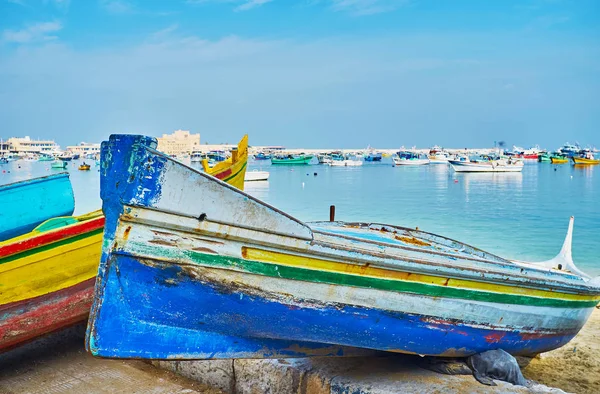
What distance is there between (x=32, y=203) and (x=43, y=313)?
83.2 inches

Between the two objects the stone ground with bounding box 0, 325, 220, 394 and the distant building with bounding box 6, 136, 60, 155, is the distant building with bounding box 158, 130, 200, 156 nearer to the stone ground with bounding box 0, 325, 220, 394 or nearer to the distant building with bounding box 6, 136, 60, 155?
the distant building with bounding box 6, 136, 60, 155

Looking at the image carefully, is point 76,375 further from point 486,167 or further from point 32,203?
point 486,167

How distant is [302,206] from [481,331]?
24.4 metres

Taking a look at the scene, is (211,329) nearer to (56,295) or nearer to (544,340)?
(56,295)

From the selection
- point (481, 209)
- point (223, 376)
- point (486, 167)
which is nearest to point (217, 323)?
point (223, 376)

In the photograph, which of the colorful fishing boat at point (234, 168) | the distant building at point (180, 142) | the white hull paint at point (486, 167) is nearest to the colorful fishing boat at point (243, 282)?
the colorful fishing boat at point (234, 168)

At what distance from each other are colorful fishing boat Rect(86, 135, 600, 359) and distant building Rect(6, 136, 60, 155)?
144363 millimetres

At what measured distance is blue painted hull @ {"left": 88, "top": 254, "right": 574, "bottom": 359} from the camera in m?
3.17

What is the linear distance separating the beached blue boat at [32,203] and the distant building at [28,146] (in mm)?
140531

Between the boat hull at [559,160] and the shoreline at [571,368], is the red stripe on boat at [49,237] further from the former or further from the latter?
the boat hull at [559,160]

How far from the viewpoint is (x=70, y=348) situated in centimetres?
524

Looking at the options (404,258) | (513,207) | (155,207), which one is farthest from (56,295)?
(513,207)

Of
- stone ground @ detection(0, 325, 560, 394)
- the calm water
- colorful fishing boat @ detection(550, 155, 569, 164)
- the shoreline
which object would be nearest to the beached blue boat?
stone ground @ detection(0, 325, 560, 394)

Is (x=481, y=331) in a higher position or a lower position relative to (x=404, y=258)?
lower
